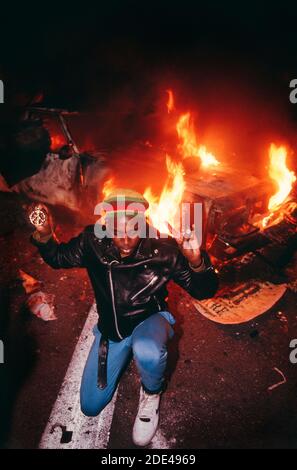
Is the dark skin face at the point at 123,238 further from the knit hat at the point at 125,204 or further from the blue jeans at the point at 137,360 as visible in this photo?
the blue jeans at the point at 137,360

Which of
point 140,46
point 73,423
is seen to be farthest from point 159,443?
point 140,46

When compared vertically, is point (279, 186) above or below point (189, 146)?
below

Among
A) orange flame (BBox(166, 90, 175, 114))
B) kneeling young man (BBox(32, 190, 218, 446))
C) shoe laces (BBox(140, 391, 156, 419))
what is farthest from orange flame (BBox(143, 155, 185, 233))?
orange flame (BBox(166, 90, 175, 114))

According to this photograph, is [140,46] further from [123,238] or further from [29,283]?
[123,238]

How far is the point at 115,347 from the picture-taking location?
123 inches

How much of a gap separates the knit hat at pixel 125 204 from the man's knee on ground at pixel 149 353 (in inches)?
45.6

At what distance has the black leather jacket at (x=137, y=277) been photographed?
2.73m

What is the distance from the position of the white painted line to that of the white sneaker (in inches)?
11.4

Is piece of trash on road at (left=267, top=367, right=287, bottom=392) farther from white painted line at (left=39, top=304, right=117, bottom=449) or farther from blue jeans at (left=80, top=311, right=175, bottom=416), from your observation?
white painted line at (left=39, top=304, right=117, bottom=449)

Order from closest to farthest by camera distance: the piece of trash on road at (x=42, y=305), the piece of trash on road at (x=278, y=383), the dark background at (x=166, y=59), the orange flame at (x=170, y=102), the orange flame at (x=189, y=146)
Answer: the piece of trash on road at (x=278, y=383)
the piece of trash on road at (x=42, y=305)
the orange flame at (x=189, y=146)
the dark background at (x=166, y=59)
the orange flame at (x=170, y=102)

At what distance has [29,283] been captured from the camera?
4609 mm

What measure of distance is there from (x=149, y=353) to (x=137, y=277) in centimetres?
67

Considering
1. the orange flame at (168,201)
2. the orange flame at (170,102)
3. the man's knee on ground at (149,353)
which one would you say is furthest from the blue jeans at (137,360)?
the orange flame at (170,102)

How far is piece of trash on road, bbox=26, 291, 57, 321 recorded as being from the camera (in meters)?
4.07
